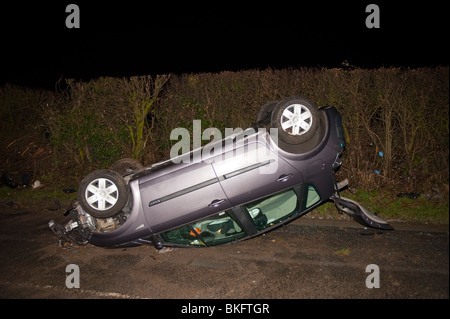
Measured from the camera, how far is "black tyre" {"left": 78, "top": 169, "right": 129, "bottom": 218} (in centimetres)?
437

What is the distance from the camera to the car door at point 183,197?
164 inches

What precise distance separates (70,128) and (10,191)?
2246mm

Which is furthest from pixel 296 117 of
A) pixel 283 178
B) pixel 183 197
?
pixel 183 197

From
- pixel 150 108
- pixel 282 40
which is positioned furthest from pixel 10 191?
pixel 282 40

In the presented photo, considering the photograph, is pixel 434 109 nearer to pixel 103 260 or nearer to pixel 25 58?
pixel 103 260

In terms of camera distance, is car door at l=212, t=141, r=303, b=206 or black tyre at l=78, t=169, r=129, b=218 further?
black tyre at l=78, t=169, r=129, b=218

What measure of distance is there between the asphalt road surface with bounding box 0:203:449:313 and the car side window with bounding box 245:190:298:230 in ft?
1.63

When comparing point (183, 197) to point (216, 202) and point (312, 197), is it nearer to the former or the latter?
point (216, 202)

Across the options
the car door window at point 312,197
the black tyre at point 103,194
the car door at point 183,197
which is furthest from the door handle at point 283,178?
the black tyre at point 103,194

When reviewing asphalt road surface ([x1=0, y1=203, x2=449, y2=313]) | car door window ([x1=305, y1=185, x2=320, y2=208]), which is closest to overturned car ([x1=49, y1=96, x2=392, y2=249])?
car door window ([x1=305, y1=185, x2=320, y2=208])

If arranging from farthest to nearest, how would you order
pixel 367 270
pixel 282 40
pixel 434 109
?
pixel 282 40 → pixel 434 109 → pixel 367 270

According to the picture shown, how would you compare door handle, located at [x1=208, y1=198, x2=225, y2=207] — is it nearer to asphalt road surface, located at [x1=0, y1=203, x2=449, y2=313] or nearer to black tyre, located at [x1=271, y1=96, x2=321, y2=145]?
asphalt road surface, located at [x1=0, y1=203, x2=449, y2=313]

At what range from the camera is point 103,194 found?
14.7 ft

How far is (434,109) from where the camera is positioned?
594 centimetres
